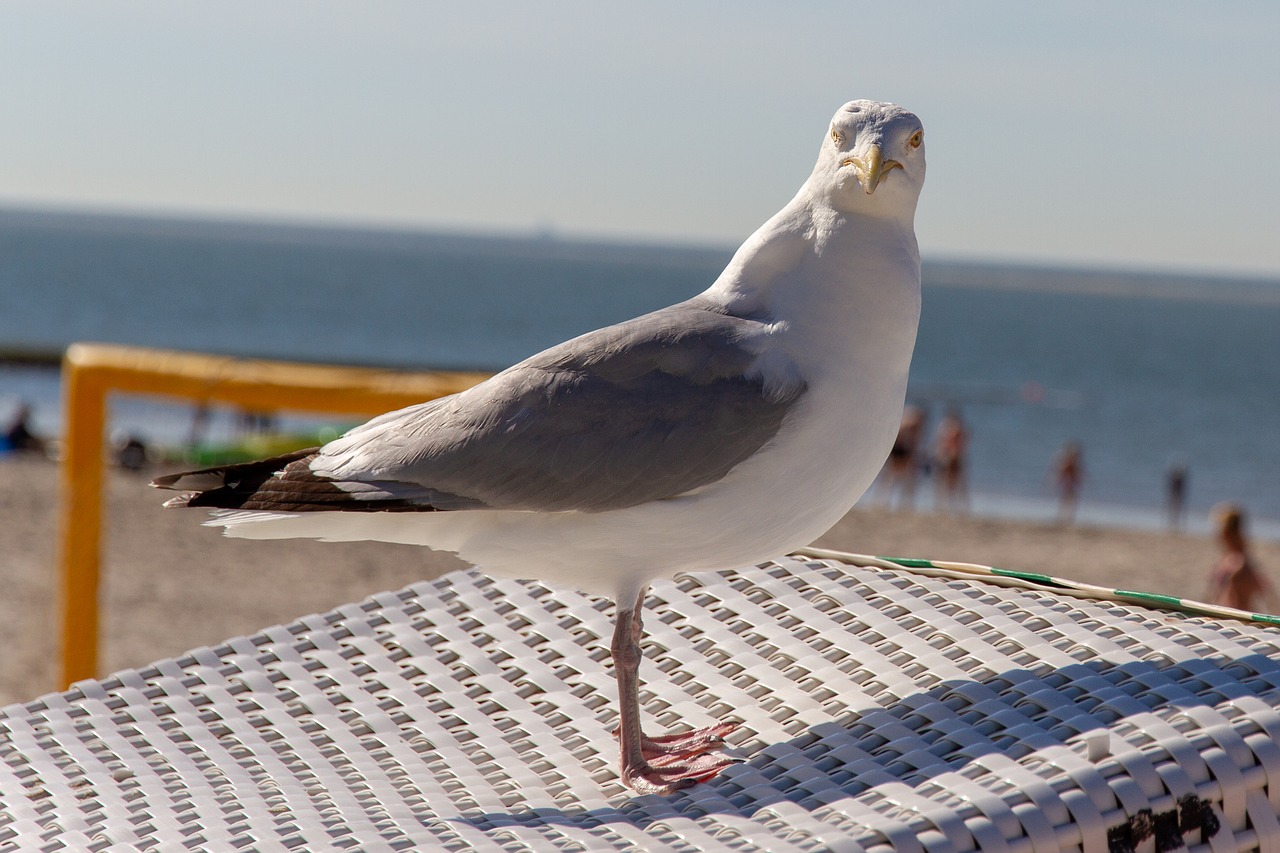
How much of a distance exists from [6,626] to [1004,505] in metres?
21.5

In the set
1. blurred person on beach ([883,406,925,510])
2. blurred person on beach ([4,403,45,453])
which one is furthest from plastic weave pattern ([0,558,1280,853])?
blurred person on beach ([4,403,45,453])

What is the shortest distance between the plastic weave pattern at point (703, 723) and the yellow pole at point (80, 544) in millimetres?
1414

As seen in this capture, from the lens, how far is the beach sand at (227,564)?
9.38 m

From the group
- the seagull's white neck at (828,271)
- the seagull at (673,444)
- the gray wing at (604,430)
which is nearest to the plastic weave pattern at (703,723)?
the seagull at (673,444)

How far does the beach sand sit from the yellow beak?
15.4ft

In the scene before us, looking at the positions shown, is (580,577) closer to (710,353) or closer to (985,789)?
(710,353)

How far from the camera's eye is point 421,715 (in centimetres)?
248

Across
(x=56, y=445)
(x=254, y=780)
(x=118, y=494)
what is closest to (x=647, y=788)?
(x=254, y=780)

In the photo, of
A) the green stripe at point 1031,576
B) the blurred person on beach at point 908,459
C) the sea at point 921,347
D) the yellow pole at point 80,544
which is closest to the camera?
the green stripe at point 1031,576

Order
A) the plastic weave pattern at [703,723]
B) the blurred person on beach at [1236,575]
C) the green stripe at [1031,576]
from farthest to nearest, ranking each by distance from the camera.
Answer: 1. the blurred person on beach at [1236,575]
2. the green stripe at [1031,576]
3. the plastic weave pattern at [703,723]

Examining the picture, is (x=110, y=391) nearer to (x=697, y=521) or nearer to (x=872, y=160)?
(x=697, y=521)

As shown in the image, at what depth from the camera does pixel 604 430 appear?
2076 millimetres

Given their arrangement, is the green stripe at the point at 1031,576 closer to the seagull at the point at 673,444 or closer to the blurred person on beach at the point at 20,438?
the seagull at the point at 673,444

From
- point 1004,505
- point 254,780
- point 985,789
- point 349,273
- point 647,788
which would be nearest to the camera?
point 985,789
